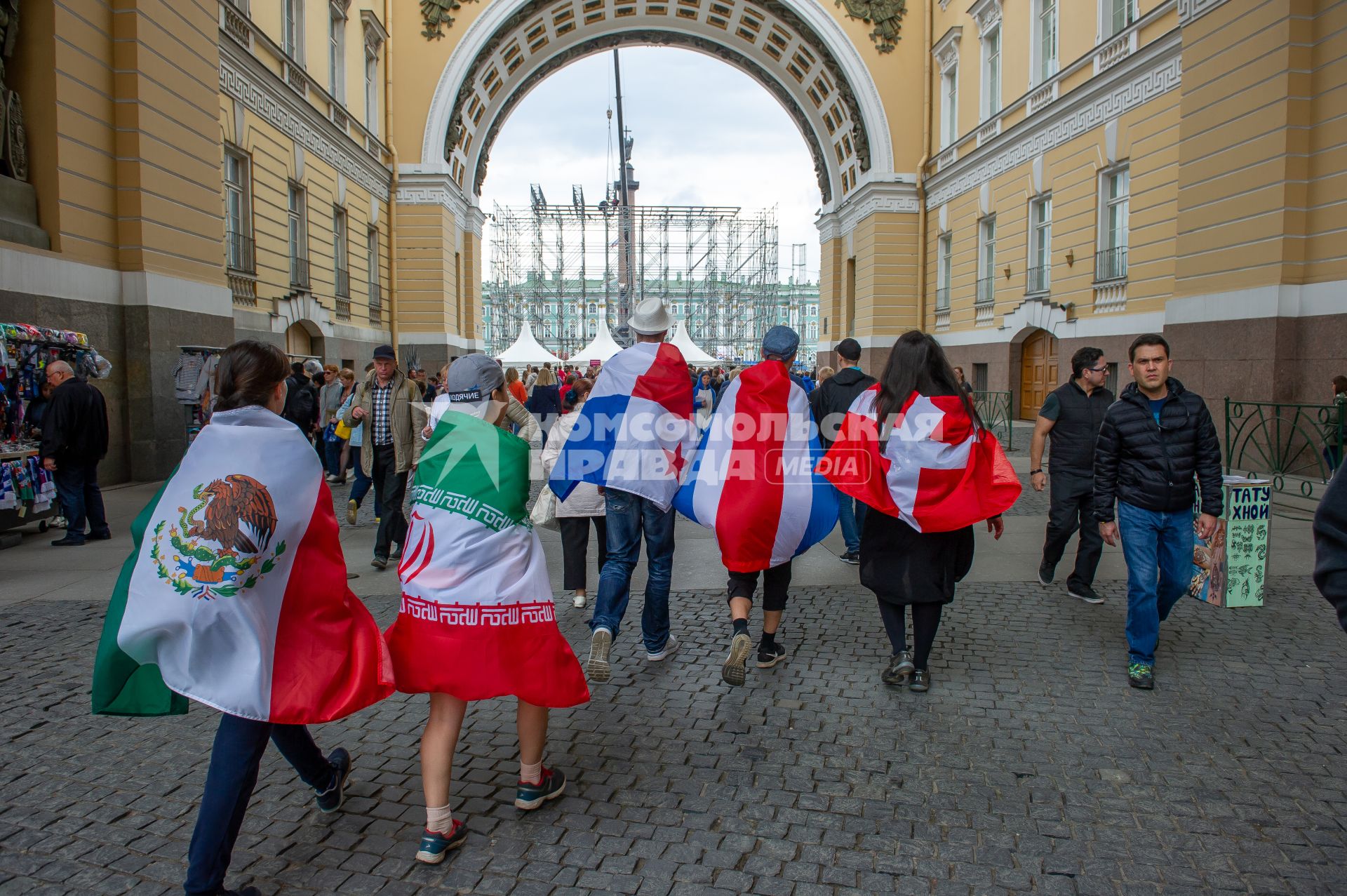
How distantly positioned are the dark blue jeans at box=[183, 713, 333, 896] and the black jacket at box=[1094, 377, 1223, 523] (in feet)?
13.7

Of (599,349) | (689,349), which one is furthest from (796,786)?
(599,349)

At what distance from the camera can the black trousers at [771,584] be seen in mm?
4910

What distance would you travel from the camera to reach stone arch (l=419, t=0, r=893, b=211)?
25922 mm

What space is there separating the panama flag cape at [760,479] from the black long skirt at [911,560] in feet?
1.01

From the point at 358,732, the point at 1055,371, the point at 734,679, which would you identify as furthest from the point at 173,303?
the point at 1055,371

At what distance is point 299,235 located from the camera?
1928cm

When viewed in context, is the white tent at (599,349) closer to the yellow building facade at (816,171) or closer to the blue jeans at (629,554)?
the yellow building facade at (816,171)

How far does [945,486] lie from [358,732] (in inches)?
119

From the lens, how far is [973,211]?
24328 millimetres

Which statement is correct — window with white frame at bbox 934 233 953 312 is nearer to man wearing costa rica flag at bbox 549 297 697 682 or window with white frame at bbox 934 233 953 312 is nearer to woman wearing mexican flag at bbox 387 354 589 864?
man wearing costa rica flag at bbox 549 297 697 682

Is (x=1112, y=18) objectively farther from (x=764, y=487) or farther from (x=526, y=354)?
(x=526, y=354)

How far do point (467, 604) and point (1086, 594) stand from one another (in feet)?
16.0

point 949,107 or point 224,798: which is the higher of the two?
point 949,107

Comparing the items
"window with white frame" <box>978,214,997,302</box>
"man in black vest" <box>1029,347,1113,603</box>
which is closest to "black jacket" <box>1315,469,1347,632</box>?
"man in black vest" <box>1029,347,1113,603</box>
